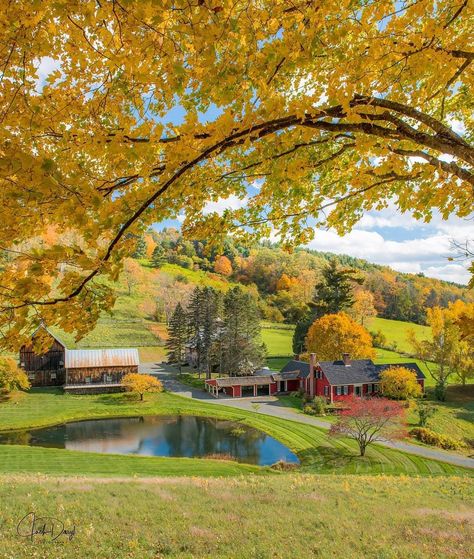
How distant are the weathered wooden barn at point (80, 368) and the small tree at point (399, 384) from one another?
74.8 ft

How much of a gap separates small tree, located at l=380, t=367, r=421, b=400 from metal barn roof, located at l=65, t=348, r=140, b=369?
22.7 meters

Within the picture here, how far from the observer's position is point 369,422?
2105cm

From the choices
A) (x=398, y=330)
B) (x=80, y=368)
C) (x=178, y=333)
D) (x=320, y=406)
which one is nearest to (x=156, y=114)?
(x=320, y=406)

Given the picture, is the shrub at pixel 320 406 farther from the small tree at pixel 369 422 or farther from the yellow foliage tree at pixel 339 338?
the yellow foliage tree at pixel 339 338

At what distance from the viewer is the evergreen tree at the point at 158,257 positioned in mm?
86625

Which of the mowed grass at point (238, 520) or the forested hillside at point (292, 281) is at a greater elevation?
the forested hillside at point (292, 281)

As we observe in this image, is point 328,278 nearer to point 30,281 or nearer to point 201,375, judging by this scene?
point 201,375

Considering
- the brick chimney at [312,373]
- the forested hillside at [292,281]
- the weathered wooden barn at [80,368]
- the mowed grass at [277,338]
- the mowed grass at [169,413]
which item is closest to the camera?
the mowed grass at [169,413]

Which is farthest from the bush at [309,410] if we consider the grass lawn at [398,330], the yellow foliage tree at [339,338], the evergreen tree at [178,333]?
the grass lawn at [398,330]

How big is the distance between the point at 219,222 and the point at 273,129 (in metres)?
2.34

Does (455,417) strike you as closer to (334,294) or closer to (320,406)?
(320,406)

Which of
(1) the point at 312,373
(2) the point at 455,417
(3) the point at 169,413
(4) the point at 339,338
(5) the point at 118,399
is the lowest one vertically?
(2) the point at 455,417

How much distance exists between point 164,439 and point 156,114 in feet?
74.6

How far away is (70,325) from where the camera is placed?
7.97ft
